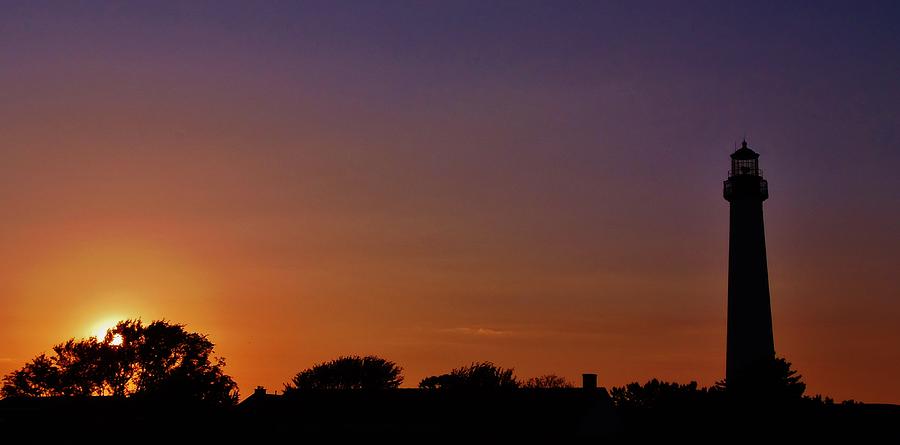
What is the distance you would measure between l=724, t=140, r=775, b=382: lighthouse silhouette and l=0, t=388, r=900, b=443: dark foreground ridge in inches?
132

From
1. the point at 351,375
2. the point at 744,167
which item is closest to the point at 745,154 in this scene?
the point at 744,167

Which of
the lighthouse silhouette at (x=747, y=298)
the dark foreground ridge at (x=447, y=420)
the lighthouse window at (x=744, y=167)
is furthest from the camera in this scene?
the lighthouse window at (x=744, y=167)

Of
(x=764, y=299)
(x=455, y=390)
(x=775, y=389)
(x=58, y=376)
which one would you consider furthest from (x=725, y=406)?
(x=58, y=376)

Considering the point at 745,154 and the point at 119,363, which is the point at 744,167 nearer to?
the point at 745,154

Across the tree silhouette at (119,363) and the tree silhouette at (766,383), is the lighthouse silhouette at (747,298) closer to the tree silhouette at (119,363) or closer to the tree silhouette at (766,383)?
the tree silhouette at (766,383)

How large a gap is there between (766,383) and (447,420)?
18.2 meters

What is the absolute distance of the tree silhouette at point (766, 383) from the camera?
225 feet

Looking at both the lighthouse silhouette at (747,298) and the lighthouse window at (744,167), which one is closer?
the lighthouse silhouette at (747,298)

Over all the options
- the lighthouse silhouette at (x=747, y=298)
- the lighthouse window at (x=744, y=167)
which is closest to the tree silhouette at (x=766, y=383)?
the lighthouse silhouette at (x=747, y=298)

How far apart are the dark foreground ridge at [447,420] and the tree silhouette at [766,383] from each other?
27.2 inches

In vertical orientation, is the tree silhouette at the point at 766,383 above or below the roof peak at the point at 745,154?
below

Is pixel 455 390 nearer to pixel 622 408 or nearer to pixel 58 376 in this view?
pixel 622 408

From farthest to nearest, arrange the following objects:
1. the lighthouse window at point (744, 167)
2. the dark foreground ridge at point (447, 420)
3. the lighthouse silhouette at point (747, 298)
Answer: the lighthouse window at point (744, 167) < the lighthouse silhouette at point (747, 298) < the dark foreground ridge at point (447, 420)

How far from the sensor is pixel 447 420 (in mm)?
68688
